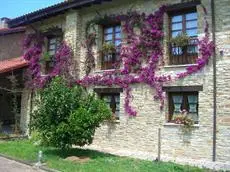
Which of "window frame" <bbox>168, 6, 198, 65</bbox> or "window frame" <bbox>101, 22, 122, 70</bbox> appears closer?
"window frame" <bbox>168, 6, 198, 65</bbox>

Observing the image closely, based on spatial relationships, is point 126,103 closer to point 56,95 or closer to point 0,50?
point 56,95

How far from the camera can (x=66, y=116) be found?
15328mm

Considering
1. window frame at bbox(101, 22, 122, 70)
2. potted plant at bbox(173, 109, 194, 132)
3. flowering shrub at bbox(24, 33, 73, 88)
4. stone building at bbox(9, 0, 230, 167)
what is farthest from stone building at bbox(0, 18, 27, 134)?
potted plant at bbox(173, 109, 194, 132)

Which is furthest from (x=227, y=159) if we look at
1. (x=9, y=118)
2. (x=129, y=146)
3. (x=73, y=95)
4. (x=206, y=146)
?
(x=9, y=118)

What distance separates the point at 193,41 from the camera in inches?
632

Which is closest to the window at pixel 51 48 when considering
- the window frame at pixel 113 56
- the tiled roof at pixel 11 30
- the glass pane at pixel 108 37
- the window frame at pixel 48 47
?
the window frame at pixel 48 47

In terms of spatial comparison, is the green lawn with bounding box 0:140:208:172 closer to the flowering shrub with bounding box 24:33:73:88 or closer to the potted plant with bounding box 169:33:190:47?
the flowering shrub with bounding box 24:33:73:88

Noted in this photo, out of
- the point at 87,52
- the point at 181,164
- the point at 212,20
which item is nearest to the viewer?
the point at 181,164

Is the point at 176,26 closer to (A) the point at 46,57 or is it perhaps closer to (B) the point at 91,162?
(B) the point at 91,162

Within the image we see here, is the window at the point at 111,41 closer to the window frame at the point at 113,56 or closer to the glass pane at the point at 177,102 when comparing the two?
the window frame at the point at 113,56

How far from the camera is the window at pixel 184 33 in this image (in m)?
16.1

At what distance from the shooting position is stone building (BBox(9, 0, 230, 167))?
15.0 meters

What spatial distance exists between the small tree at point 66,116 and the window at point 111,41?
3335 mm

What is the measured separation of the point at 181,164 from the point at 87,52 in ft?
25.2
